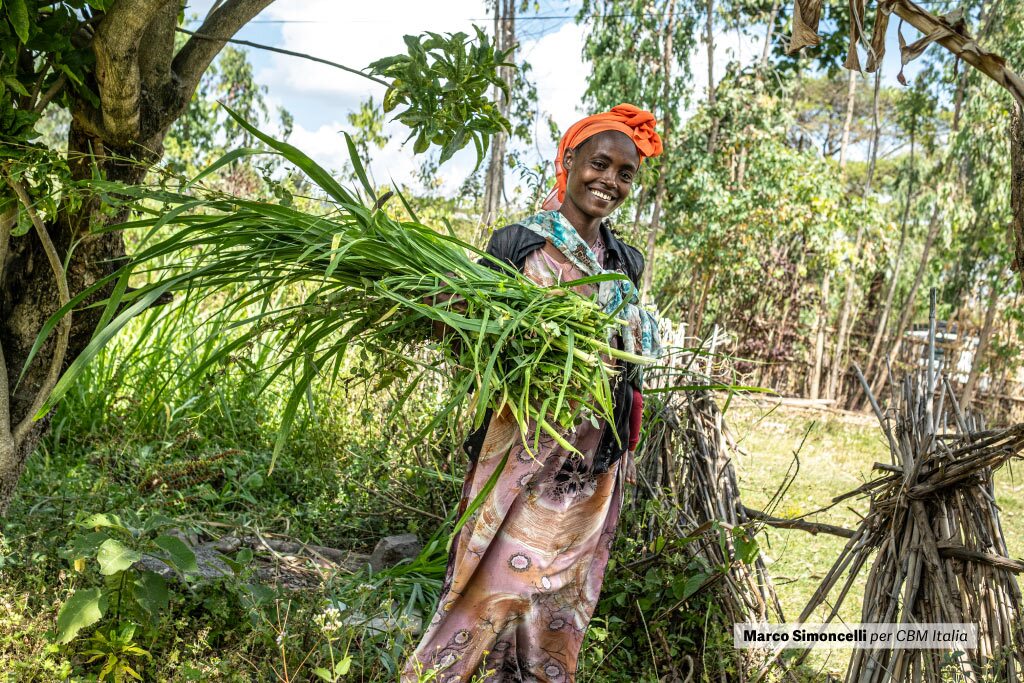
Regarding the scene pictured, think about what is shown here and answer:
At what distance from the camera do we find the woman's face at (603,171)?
241 cm

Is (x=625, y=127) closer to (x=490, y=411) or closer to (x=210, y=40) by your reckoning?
(x=490, y=411)

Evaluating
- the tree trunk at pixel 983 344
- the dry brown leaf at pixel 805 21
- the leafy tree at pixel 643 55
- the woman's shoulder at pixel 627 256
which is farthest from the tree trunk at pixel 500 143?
the tree trunk at pixel 983 344

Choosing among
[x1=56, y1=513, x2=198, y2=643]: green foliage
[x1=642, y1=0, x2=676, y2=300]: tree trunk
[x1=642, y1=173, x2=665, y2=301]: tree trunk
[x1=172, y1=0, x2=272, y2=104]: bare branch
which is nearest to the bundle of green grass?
[x1=172, y1=0, x2=272, y2=104]: bare branch

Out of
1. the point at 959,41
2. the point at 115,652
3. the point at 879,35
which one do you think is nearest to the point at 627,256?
the point at 879,35

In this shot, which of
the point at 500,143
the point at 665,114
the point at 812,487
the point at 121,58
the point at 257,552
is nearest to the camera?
the point at 121,58

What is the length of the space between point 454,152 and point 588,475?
3.10 feet

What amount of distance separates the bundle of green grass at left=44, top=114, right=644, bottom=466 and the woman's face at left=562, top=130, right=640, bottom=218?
0.54 meters

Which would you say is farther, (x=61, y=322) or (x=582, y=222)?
(x=582, y=222)

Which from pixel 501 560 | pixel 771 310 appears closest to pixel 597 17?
pixel 771 310

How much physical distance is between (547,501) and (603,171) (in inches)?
36.3

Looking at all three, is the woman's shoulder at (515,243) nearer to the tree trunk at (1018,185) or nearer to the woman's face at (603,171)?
the woman's face at (603,171)

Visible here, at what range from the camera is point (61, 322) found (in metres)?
2.26

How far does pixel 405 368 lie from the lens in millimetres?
2195

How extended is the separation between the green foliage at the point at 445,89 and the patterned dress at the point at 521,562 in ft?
1.25
